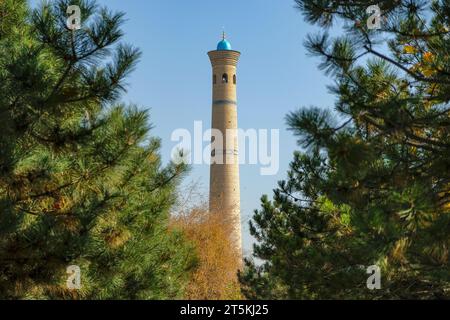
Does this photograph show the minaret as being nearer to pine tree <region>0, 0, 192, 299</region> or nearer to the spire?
the spire

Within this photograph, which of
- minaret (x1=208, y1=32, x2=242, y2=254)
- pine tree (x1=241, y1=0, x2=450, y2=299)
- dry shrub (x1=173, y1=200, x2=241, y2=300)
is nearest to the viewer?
pine tree (x1=241, y1=0, x2=450, y2=299)

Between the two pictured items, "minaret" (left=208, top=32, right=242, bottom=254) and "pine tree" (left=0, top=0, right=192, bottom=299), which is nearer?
"pine tree" (left=0, top=0, right=192, bottom=299)

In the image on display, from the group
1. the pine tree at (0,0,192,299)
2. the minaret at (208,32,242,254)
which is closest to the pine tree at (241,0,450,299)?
the pine tree at (0,0,192,299)

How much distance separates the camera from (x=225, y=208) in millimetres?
31250

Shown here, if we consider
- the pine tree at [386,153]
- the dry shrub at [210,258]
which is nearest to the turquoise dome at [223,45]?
the dry shrub at [210,258]

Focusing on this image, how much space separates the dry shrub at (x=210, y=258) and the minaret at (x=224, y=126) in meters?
8.85

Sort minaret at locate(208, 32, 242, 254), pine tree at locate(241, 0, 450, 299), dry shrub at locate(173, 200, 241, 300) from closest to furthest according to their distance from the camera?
pine tree at locate(241, 0, 450, 299) → dry shrub at locate(173, 200, 241, 300) → minaret at locate(208, 32, 242, 254)

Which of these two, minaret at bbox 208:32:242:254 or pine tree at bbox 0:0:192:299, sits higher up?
minaret at bbox 208:32:242:254

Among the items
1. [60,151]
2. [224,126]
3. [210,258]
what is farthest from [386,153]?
[224,126]

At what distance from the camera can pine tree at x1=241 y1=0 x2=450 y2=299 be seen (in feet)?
17.2

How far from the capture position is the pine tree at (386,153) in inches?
206

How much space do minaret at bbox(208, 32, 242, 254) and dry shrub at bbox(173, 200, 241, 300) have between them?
8845 mm

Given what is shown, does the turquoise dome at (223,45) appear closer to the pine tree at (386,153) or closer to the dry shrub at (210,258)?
the dry shrub at (210,258)

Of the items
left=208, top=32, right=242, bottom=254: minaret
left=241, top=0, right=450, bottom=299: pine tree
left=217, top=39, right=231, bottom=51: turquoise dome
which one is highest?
left=217, top=39, right=231, bottom=51: turquoise dome
